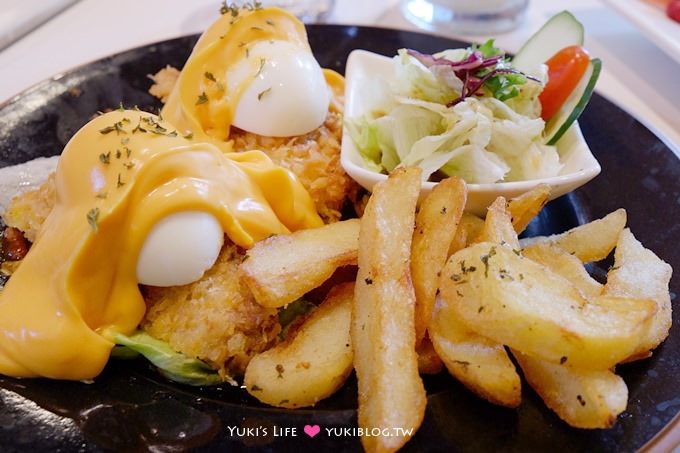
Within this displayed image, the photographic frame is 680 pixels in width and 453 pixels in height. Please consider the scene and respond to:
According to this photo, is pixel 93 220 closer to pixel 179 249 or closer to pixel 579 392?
pixel 179 249

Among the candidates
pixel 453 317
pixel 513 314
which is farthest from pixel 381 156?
pixel 513 314

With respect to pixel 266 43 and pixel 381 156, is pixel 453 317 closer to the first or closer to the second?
pixel 381 156

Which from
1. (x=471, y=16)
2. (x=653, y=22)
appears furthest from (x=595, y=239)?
(x=471, y=16)

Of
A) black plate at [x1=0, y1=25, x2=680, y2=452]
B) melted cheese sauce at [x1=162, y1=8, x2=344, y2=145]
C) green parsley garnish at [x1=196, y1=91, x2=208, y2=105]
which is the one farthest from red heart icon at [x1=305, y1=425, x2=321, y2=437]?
green parsley garnish at [x1=196, y1=91, x2=208, y2=105]

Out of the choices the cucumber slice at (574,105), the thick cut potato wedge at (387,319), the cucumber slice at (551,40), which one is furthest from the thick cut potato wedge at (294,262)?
the cucumber slice at (551,40)

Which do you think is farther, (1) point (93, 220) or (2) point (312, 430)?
(1) point (93, 220)

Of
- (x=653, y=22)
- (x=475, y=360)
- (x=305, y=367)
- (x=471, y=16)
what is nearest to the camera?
(x=475, y=360)

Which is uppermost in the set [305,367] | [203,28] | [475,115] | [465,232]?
[475,115]
